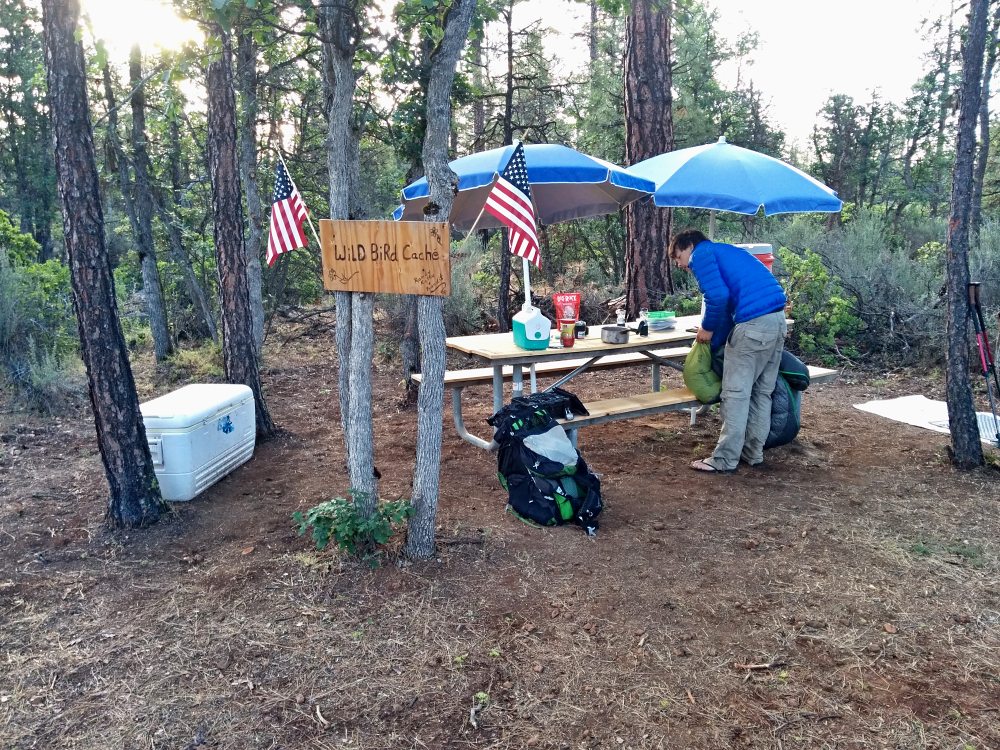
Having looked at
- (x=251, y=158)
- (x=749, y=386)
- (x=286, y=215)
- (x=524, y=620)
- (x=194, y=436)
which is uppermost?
(x=251, y=158)

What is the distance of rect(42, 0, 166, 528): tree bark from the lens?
3.59 metres

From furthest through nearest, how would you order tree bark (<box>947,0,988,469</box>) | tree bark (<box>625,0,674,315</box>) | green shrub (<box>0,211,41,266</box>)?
green shrub (<box>0,211,41,266</box>) → tree bark (<box>625,0,674,315</box>) → tree bark (<box>947,0,988,469</box>)

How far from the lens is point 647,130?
8.80 metres

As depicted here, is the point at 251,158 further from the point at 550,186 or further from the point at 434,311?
the point at 434,311

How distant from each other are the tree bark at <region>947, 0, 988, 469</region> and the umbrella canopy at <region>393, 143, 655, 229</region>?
208cm

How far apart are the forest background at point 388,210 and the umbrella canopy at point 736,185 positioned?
4.22ft

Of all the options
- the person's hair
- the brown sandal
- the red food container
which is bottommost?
the brown sandal

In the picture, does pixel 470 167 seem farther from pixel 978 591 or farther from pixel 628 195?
pixel 978 591

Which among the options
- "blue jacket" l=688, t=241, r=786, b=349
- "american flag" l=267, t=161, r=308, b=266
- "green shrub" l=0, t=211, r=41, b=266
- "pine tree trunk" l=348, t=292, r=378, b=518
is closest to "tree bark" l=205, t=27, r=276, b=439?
"american flag" l=267, t=161, r=308, b=266

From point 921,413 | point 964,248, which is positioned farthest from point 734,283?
point 921,413

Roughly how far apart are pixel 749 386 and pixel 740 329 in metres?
0.40

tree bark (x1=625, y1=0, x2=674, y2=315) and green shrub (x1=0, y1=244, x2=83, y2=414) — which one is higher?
tree bark (x1=625, y1=0, x2=674, y2=315)

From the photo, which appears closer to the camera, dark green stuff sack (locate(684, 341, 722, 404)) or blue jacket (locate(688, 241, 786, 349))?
blue jacket (locate(688, 241, 786, 349))

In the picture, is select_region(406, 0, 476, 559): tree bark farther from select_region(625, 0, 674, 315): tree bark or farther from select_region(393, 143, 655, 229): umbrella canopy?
select_region(625, 0, 674, 315): tree bark
